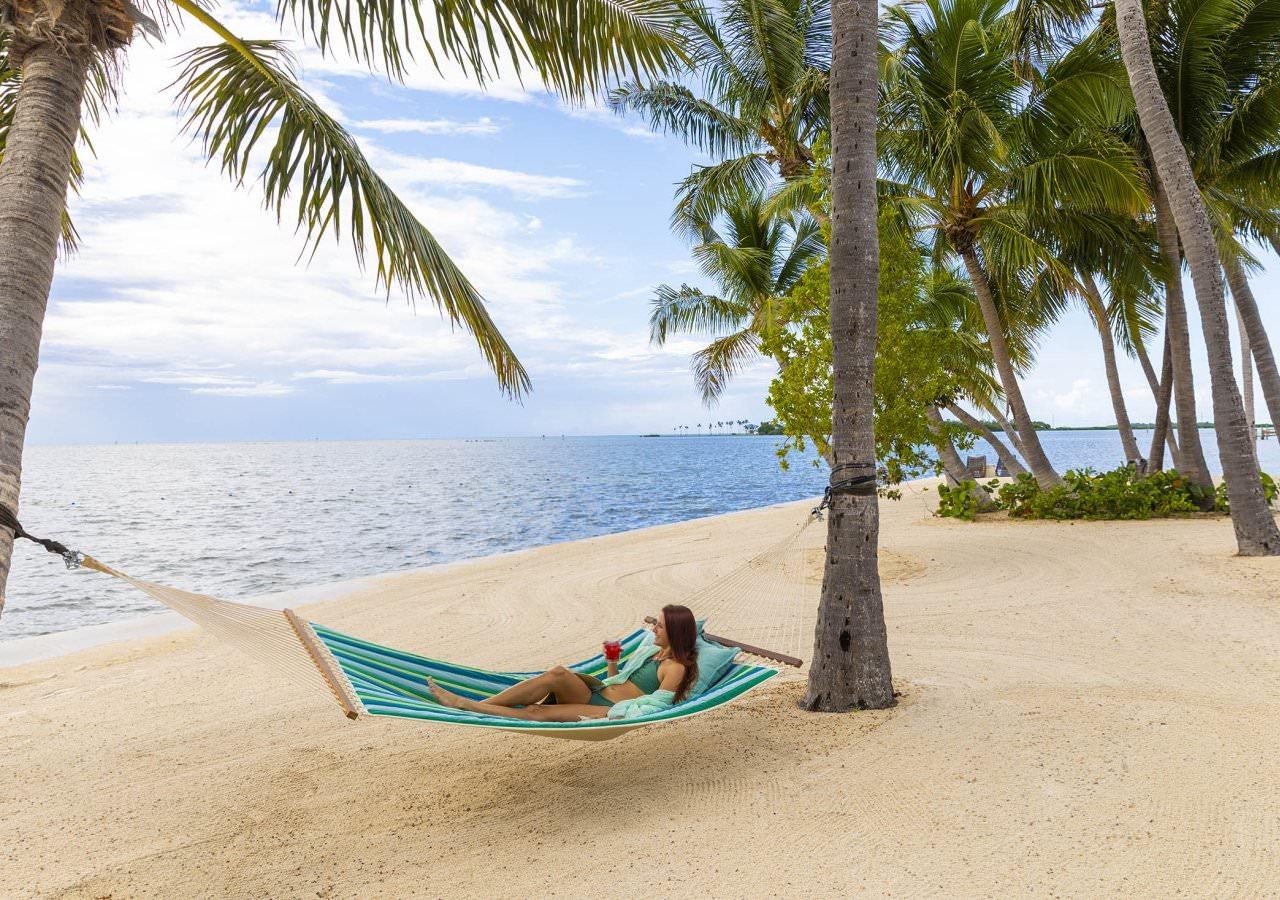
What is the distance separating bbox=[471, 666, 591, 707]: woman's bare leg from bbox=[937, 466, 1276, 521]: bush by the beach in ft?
32.4

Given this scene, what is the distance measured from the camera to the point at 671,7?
434 centimetres

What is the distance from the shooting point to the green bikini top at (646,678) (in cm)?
400

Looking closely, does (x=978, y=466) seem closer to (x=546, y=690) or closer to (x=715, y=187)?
(x=715, y=187)

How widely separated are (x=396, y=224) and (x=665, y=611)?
2207 millimetres

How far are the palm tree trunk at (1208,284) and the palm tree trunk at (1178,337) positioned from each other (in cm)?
270

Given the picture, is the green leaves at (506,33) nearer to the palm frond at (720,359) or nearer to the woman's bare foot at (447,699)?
the woman's bare foot at (447,699)

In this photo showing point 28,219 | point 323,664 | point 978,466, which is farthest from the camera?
point 978,466

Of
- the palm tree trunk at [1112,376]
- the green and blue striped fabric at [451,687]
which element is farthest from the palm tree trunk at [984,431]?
the green and blue striped fabric at [451,687]

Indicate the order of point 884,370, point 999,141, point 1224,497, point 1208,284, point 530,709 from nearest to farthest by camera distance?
point 530,709
point 1208,284
point 884,370
point 999,141
point 1224,497

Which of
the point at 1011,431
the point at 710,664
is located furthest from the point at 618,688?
the point at 1011,431

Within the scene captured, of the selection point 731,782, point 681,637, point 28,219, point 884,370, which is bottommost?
point 731,782

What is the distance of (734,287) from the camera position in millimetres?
17047

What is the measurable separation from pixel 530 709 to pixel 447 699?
388 mm

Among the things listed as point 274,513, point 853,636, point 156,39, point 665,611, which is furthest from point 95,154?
point 274,513
